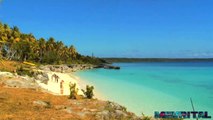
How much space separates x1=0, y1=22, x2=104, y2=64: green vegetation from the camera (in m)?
79.9

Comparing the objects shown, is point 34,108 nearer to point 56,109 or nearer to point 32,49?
Answer: point 56,109

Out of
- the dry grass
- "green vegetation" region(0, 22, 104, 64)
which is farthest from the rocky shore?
"green vegetation" region(0, 22, 104, 64)

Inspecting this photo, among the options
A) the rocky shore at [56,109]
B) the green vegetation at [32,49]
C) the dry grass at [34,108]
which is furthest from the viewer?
the green vegetation at [32,49]

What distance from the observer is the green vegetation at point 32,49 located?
7988cm

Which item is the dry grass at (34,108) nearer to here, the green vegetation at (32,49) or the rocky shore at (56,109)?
the rocky shore at (56,109)

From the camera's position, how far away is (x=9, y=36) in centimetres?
7962

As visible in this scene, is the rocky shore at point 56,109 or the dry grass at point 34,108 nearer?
the dry grass at point 34,108

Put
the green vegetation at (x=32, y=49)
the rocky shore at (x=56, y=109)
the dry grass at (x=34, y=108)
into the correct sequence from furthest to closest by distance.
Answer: the green vegetation at (x=32, y=49) → the rocky shore at (x=56, y=109) → the dry grass at (x=34, y=108)

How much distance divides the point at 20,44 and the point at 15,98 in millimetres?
69758

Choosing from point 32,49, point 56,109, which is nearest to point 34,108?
point 56,109

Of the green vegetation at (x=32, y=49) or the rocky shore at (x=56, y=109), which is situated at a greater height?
the green vegetation at (x=32, y=49)

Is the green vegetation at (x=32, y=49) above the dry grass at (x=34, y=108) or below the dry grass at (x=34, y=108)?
above

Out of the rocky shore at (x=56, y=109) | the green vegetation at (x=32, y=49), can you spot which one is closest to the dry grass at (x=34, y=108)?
the rocky shore at (x=56, y=109)

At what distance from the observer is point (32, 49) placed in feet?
308
